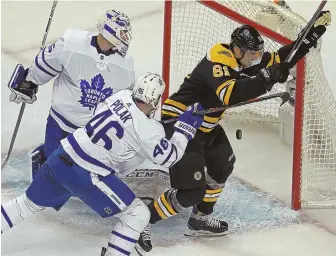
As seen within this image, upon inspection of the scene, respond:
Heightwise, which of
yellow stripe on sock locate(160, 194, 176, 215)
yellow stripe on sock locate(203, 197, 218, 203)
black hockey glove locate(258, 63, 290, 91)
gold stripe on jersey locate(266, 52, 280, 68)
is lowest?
yellow stripe on sock locate(203, 197, 218, 203)

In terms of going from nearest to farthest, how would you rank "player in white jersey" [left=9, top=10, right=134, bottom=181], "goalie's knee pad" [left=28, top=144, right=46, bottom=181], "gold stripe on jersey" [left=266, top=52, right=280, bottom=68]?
1. "player in white jersey" [left=9, top=10, right=134, bottom=181]
2. "gold stripe on jersey" [left=266, top=52, right=280, bottom=68]
3. "goalie's knee pad" [left=28, top=144, right=46, bottom=181]

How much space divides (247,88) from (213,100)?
23 cm

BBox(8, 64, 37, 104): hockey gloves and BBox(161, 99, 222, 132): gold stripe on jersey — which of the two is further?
BBox(8, 64, 37, 104): hockey gloves

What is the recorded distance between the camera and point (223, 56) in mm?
3420

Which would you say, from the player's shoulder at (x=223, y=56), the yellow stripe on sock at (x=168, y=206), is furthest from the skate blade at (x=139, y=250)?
the player's shoulder at (x=223, y=56)

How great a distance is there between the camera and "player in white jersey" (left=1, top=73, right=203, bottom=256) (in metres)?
3.16

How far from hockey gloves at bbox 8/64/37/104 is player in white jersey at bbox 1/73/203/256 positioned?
1.73 feet

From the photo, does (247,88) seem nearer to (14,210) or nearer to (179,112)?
(179,112)

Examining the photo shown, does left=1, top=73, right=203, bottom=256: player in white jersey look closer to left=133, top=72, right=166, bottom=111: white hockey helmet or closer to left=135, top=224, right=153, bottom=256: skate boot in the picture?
left=133, top=72, right=166, bottom=111: white hockey helmet

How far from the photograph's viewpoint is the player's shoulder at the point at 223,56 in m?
3.41

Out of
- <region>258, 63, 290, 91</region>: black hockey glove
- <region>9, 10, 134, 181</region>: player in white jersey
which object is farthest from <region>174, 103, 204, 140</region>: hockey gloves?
<region>9, 10, 134, 181</region>: player in white jersey

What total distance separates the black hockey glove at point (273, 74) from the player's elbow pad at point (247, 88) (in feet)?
0.05

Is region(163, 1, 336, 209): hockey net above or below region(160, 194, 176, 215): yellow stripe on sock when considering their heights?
above

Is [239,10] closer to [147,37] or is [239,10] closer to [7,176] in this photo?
[7,176]
